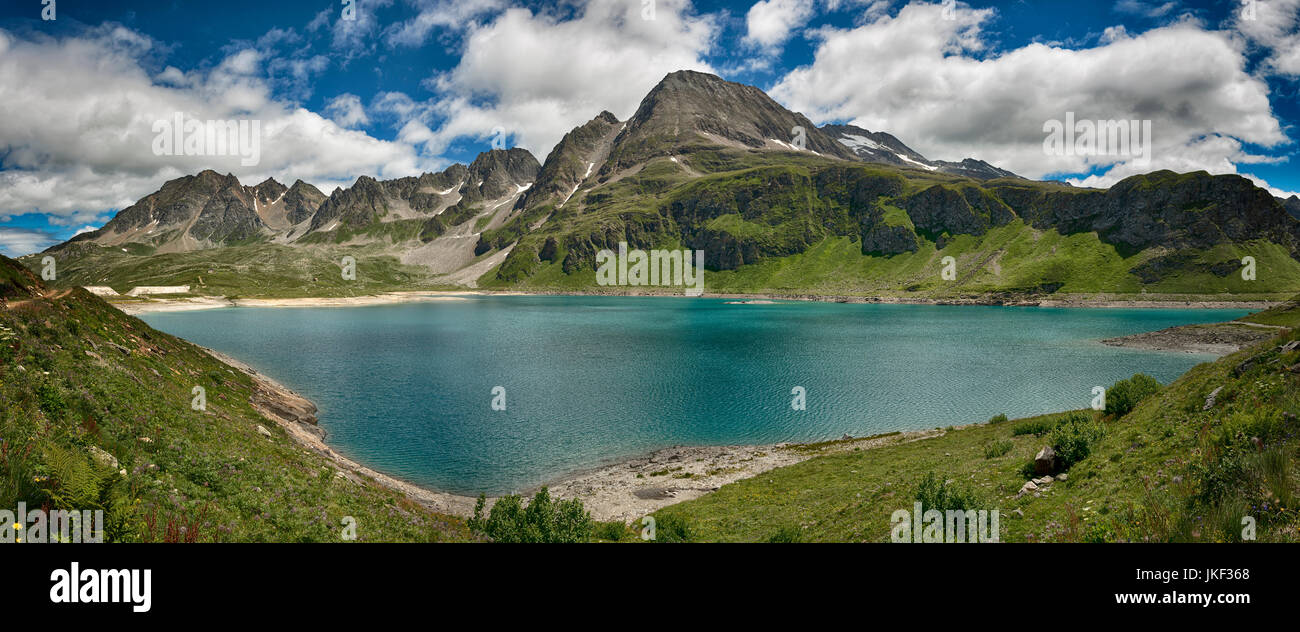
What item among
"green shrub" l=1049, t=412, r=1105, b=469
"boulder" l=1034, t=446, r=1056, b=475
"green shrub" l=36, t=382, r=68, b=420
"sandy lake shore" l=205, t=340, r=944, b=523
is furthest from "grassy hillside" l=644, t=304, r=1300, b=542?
"green shrub" l=36, t=382, r=68, b=420

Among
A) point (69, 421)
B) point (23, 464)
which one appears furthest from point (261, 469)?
point (23, 464)

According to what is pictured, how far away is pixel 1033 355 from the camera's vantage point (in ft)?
290

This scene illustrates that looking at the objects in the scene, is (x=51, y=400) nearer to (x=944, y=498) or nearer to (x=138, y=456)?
(x=138, y=456)

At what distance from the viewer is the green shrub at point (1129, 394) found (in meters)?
25.8

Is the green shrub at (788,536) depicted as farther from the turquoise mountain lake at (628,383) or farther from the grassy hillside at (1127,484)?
the turquoise mountain lake at (628,383)

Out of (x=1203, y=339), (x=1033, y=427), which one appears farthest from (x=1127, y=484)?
(x=1203, y=339)

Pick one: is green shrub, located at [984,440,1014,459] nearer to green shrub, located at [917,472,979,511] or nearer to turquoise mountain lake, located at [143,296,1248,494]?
green shrub, located at [917,472,979,511]

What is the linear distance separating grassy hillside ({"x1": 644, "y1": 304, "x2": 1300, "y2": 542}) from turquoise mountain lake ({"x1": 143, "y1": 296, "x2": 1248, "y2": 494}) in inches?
672

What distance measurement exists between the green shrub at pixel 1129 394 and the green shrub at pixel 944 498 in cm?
1620

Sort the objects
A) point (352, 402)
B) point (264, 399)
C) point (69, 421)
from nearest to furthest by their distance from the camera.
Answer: point (69, 421), point (264, 399), point (352, 402)

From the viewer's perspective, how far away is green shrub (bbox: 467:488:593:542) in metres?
17.8

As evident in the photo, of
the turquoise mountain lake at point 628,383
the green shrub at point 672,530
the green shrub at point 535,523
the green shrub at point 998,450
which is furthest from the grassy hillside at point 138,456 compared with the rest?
the green shrub at point 998,450

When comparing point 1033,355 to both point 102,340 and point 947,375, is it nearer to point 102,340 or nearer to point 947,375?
point 947,375
